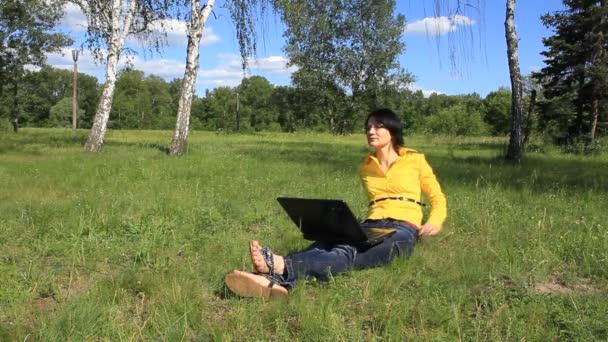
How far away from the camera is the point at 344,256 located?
3672 mm

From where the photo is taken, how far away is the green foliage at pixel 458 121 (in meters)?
77.7

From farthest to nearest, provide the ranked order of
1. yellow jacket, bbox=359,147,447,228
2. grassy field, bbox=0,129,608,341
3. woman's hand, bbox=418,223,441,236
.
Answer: yellow jacket, bbox=359,147,447,228, woman's hand, bbox=418,223,441,236, grassy field, bbox=0,129,608,341

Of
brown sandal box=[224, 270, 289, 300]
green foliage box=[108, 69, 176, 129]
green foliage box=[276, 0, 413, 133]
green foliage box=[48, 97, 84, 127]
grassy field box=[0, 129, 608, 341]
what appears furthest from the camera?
green foliage box=[108, 69, 176, 129]

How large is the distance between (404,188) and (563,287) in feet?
4.40

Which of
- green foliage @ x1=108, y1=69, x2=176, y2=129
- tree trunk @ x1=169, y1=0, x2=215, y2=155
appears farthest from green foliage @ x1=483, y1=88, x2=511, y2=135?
tree trunk @ x1=169, y1=0, x2=215, y2=155

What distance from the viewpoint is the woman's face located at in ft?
13.9

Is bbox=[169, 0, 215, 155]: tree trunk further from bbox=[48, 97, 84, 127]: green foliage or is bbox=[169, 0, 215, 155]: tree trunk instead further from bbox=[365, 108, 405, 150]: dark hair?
bbox=[48, 97, 84, 127]: green foliage

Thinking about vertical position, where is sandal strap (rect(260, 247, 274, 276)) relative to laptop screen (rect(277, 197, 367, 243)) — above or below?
below

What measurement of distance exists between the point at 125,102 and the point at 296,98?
46.0m

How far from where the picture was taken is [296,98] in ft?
165

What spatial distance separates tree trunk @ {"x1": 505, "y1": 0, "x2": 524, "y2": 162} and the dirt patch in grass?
846cm

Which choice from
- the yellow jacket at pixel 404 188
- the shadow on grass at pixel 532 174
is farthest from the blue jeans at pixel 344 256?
the shadow on grass at pixel 532 174

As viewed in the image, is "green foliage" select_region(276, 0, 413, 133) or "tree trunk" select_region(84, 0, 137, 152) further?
"green foliage" select_region(276, 0, 413, 133)

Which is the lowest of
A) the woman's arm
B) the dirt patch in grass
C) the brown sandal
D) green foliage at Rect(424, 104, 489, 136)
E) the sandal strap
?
the dirt patch in grass
